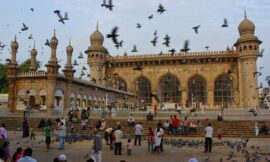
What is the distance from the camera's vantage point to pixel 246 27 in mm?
41812

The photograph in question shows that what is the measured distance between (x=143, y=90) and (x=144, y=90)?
0.16 metres

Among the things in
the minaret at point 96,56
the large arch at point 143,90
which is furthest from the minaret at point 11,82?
the large arch at point 143,90

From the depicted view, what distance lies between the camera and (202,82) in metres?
45.4

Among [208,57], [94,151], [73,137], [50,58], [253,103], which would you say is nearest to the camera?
[94,151]

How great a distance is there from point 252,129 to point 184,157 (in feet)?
33.2

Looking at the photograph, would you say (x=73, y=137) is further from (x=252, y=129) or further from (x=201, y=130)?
(x=252, y=129)

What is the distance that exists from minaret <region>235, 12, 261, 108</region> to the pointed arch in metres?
8.82

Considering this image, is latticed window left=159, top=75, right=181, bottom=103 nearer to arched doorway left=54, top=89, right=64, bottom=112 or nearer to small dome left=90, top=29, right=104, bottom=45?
small dome left=90, top=29, right=104, bottom=45

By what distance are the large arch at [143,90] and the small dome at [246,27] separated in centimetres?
1505

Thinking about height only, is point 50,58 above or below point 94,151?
above

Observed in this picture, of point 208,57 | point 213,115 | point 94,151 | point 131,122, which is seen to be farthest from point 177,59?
point 94,151

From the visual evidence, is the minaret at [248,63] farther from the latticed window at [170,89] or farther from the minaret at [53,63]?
the minaret at [53,63]

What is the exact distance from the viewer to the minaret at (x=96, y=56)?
150 ft

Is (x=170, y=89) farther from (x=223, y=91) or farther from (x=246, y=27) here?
(x=246, y=27)
